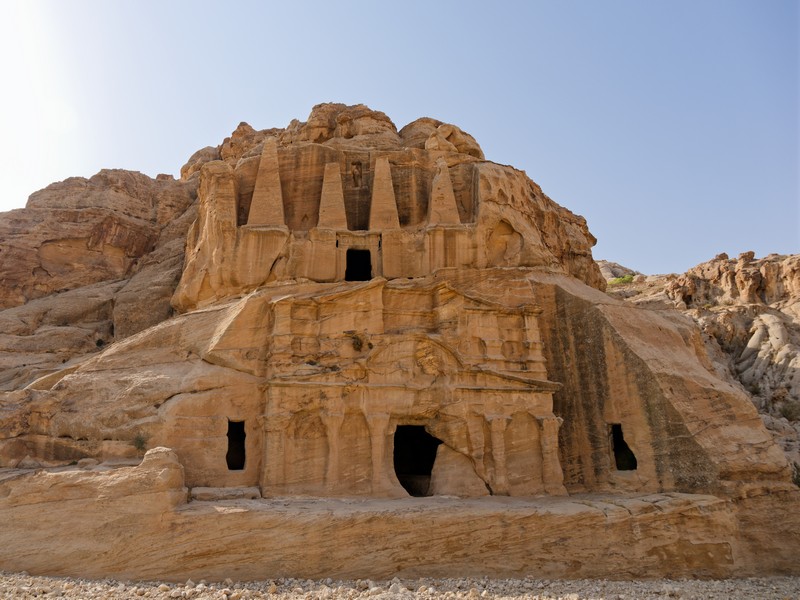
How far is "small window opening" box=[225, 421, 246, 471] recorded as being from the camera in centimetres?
2211

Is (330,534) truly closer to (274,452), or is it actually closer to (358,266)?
(274,452)

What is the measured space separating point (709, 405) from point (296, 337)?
544 inches

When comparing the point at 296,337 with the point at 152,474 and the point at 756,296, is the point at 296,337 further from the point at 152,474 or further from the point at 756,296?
the point at 756,296

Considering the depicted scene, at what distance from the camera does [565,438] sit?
23.6 metres

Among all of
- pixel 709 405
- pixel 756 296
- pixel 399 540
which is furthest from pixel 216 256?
pixel 756 296

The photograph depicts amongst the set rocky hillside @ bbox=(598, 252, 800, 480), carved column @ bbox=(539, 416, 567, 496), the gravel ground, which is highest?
rocky hillside @ bbox=(598, 252, 800, 480)

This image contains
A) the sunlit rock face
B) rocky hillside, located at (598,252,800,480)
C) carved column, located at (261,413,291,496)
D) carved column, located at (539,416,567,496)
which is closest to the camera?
the sunlit rock face

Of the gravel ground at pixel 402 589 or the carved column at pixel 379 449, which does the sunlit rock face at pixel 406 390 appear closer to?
the carved column at pixel 379 449

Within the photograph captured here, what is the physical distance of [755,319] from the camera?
1713 inches

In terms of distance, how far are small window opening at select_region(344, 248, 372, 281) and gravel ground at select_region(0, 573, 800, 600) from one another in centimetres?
1596

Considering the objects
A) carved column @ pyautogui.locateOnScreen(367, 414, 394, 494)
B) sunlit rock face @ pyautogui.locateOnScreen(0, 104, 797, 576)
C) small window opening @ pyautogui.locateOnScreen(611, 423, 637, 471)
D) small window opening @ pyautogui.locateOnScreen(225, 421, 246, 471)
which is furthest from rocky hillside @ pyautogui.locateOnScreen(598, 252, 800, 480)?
small window opening @ pyautogui.locateOnScreen(225, 421, 246, 471)

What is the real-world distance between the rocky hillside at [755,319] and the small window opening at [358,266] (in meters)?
20.1

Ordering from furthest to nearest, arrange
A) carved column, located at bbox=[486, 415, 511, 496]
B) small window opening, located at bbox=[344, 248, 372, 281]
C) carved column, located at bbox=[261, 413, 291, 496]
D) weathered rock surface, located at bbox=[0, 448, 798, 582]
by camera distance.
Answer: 1. small window opening, located at bbox=[344, 248, 372, 281]
2. carved column, located at bbox=[486, 415, 511, 496]
3. carved column, located at bbox=[261, 413, 291, 496]
4. weathered rock surface, located at bbox=[0, 448, 798, 582]

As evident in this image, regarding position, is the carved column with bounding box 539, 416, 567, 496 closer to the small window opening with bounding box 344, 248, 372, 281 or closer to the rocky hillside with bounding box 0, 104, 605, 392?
the rocky hillside with bounding box 0, 104, 605, 392
